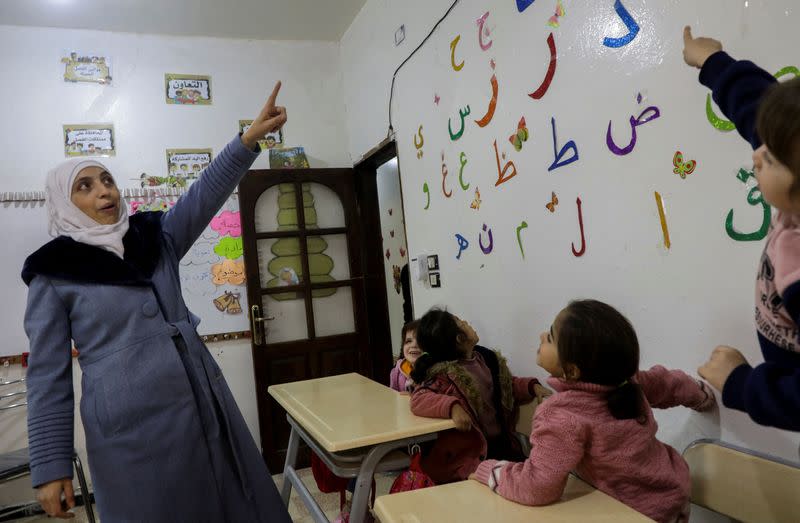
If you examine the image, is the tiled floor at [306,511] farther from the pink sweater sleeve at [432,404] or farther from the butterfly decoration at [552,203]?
the butterfly decoration at [552,203]

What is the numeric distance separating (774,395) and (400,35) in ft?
8.89

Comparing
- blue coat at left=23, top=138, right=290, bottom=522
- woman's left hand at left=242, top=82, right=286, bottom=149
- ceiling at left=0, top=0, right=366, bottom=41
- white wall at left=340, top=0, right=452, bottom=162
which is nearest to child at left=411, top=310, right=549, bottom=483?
blue coat at left=23, top=138, right=290, bottom=522

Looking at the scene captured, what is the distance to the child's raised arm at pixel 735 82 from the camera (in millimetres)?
878

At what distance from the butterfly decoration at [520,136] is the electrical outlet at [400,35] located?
121 centimetres

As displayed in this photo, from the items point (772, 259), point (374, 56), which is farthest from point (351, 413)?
point (374, 56)

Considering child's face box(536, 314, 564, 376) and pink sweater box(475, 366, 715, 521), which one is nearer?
pink sweater box(475, 366, 715, 521)

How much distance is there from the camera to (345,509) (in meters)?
2.30

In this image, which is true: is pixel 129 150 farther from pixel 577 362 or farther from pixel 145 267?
pixel 577 362

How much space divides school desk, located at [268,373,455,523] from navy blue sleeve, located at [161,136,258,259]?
66 cm

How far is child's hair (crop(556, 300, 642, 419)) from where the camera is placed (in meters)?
1.15

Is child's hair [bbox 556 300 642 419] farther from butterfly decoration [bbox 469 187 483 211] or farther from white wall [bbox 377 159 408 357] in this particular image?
white wall [bbox 377 159 408 357]

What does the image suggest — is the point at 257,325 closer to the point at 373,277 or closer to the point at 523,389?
the point at 373,277

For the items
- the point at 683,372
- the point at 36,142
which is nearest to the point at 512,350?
the point at 683,372

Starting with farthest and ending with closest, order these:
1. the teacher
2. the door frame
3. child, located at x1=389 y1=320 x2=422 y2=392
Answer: the door frame < child, located at x1=389 y1=320 x2=422 y2=392 < the teacher
